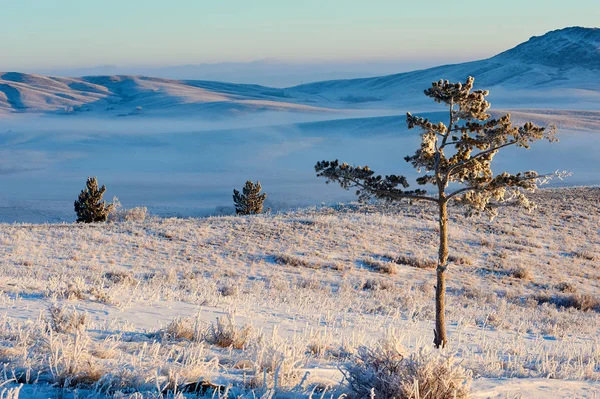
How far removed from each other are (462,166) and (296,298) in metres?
5.17

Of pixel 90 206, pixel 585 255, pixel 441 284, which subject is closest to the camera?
pixel 441 284

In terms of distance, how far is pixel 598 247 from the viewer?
2498 cm

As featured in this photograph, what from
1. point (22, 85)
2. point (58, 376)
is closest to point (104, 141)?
point (58, 376)

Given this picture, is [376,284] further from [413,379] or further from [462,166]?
[413,379]

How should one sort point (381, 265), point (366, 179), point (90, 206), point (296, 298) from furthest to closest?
point (90, 206) → point (381, 265) → point (296, 298) → point (366, 179)

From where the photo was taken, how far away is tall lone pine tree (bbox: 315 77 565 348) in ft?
27.3

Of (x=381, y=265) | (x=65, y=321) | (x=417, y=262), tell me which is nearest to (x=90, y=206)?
(x=381, y=265)

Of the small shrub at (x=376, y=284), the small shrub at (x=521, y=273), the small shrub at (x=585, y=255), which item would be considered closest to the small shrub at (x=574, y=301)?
the small shrub at (x=521, y=273)

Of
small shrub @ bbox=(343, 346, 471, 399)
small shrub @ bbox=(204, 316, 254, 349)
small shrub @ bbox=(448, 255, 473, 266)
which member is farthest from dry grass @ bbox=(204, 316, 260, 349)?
small shrub @ bbox=(448, 255, 473, 266)

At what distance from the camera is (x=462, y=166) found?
8.88m

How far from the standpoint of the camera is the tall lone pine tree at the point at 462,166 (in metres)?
8.31

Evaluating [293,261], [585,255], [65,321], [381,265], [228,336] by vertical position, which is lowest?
[585,255]

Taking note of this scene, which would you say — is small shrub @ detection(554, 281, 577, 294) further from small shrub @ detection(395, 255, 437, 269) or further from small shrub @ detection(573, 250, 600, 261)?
small shrub @ detection(573, 250, 600, 261)

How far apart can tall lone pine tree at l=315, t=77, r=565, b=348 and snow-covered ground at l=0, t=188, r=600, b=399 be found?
173 cm
